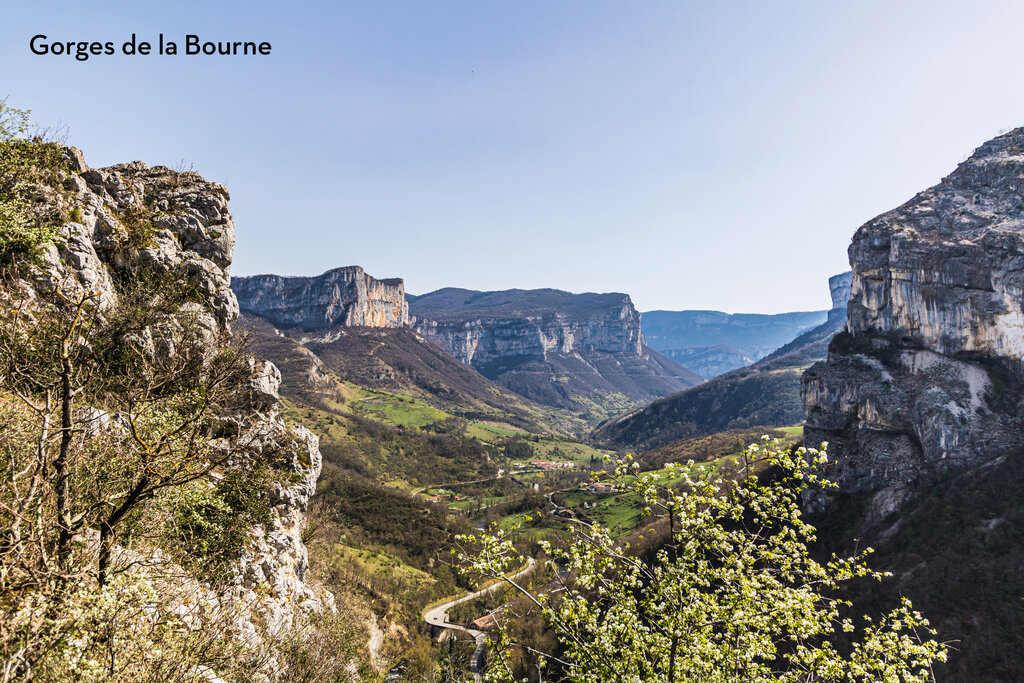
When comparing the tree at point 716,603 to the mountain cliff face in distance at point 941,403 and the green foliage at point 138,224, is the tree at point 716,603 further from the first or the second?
the mountain cliff face in distance at point 941,403

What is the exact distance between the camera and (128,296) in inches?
699

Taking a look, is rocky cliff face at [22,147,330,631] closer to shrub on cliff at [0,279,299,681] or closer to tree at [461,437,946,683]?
shrub on cliff at [0,279,299,681]

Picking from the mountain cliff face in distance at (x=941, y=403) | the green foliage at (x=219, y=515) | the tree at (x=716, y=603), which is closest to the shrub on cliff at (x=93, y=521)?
the green foliage at (x=219, y=515)

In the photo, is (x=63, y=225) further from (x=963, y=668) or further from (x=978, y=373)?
(x=978, y=373)

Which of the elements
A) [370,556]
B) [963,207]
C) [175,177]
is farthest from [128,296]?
[963,207]

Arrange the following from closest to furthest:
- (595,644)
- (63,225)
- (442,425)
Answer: (595,644)
(63,225)
(442,425)

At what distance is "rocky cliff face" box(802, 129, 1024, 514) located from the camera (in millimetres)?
64500

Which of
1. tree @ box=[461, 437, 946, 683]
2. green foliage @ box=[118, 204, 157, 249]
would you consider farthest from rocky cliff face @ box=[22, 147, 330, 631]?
tree @ box=[461, 437, 946, 683]

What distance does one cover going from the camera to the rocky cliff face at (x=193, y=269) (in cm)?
1622

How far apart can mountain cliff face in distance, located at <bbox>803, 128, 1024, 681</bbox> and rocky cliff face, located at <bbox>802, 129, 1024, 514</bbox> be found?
20 centimetres

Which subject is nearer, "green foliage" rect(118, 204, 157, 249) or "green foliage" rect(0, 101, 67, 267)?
"green foliage" rect(0, 101, 67, 267)

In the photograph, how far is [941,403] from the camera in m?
65.4

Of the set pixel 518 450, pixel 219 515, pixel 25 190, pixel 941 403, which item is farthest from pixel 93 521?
pixel 518 450

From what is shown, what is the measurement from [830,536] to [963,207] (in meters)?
61.0
